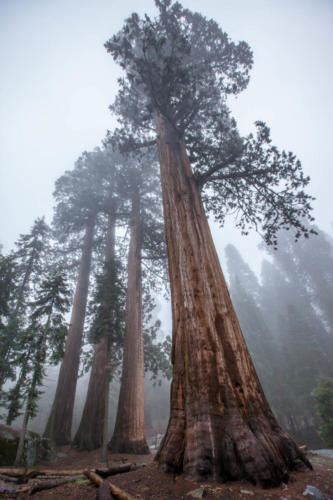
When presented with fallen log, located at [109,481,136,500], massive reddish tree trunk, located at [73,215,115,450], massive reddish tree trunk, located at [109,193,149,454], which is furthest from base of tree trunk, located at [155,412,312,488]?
massive reddish tree trunk, located at [73,215,115,450]

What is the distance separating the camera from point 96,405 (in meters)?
9.51

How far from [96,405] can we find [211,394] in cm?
909

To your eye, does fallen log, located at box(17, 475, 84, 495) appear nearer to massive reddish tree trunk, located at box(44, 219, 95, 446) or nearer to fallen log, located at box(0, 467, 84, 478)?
fallen log, located at box(0, 467, 84, 478)

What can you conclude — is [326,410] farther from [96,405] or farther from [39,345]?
[39,345]

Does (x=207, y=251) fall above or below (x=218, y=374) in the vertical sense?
above

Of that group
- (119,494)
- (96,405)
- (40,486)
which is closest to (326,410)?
(96,405)

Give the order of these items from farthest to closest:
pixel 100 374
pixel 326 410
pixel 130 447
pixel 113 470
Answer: pixel 326 410
pixel 100 374
pixel 130 447
pixel 113 470

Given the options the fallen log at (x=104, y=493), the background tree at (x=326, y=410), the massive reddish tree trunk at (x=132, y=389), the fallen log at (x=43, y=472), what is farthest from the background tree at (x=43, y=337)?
the background tree at (x=326, y=410)

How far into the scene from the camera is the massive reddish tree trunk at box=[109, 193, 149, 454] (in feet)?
26.7

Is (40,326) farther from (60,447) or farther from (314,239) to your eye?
(314,239)

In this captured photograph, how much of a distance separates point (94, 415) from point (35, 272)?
9.43 metres

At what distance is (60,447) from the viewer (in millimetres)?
9258

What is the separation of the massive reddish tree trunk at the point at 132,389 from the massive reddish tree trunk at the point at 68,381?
2.94 metres

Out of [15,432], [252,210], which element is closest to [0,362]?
[15,432]
